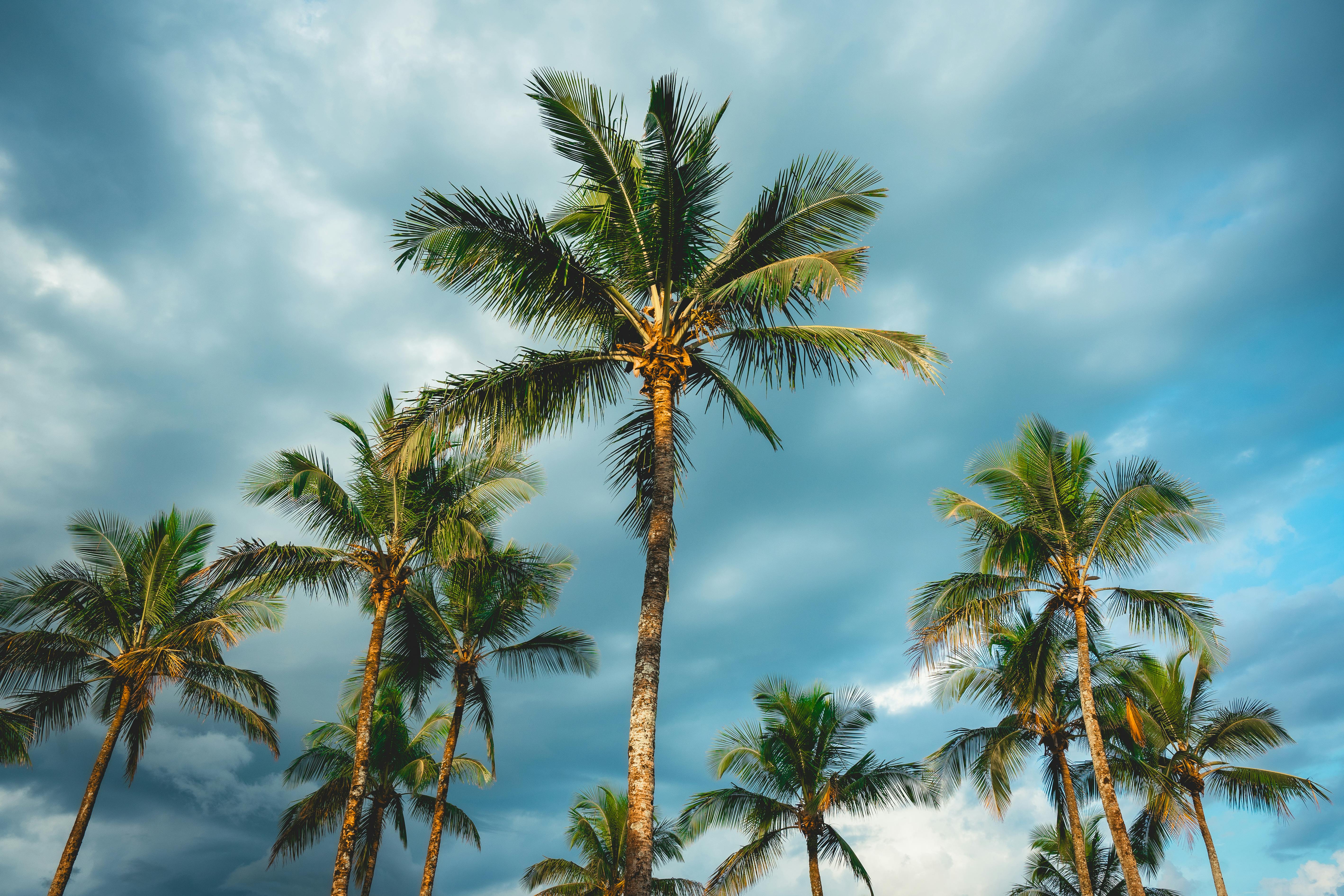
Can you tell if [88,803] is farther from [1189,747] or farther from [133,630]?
[1189,747]

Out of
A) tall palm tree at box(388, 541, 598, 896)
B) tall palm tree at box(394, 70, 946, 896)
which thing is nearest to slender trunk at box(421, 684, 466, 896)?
tall palm tree at box(388, 541, 598, 896)

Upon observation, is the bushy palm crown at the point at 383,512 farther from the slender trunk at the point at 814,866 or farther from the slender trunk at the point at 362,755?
the slender trunk at the point at 814,866

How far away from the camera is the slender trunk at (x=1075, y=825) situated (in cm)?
2000

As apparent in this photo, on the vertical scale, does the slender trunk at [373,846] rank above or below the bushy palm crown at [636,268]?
below

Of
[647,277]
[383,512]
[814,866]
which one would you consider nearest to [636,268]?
[647,277]

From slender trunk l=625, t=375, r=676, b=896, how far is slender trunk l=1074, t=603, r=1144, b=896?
33.6ft

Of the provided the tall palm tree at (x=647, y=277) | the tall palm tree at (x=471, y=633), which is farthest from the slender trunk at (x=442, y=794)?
the tall palm tree at (x=647, y=277)

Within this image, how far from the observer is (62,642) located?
55.8ft

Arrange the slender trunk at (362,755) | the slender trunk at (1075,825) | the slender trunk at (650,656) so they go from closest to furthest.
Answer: the slender trunk at (650,656) < the slender trunk at (362,755) < the slender trunk at (1075,825)

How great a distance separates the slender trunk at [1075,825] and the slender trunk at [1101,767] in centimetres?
501

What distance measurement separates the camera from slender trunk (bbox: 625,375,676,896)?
25.2 feet

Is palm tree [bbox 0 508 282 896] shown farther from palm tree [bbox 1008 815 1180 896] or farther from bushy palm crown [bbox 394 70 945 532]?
palm tree [bbox 1008 815 1180 896]

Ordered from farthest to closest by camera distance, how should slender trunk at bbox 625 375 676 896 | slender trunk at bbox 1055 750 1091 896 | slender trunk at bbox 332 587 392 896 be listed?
slender trunk at bbox 1055 750 1091 896 → slender trunk at bbox 332 587 392 896 → slender trunk at bbox 625 375 676 896

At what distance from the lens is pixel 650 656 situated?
28.7 feet
